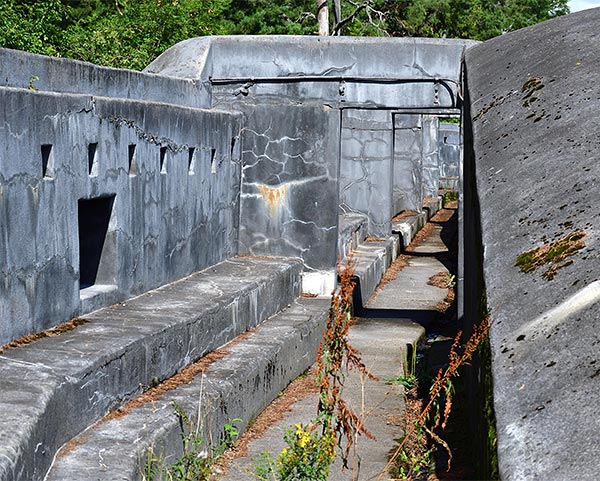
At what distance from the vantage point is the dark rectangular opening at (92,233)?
7195mm

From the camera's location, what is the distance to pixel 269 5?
2969cm

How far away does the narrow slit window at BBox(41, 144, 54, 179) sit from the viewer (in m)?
6.10

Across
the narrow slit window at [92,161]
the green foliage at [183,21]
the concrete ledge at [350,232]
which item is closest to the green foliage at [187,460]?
the narrow slit window at [92,161]

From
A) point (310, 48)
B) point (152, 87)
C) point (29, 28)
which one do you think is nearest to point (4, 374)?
point (152, 87)

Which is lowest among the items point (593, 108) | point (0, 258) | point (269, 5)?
point (0, 258)

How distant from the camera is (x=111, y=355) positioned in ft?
18.2

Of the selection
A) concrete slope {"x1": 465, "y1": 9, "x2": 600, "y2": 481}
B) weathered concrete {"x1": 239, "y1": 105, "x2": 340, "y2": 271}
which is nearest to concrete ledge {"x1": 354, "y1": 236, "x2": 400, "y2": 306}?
weathered concrete {"x1": 239, "y1": 105, "x2": 340, "y2": 271}

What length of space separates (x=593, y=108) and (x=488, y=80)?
141 cm

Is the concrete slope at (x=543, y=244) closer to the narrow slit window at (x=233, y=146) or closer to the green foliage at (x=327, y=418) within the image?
the green foliage at (x=327, y=418)

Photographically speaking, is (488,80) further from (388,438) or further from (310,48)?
(310,48)

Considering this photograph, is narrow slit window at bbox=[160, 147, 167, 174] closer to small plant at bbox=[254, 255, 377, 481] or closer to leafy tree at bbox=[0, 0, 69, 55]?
small plant at bbox=[254, 255, 377, 481]

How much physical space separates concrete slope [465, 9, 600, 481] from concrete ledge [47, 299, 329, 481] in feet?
7.20

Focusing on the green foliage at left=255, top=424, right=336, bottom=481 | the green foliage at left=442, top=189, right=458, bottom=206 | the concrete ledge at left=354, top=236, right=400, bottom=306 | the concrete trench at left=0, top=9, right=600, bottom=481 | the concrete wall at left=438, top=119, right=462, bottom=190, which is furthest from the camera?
the concrete wall at left=438, top=119, right=462, bottom=190

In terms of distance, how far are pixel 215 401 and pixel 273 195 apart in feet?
14.5
